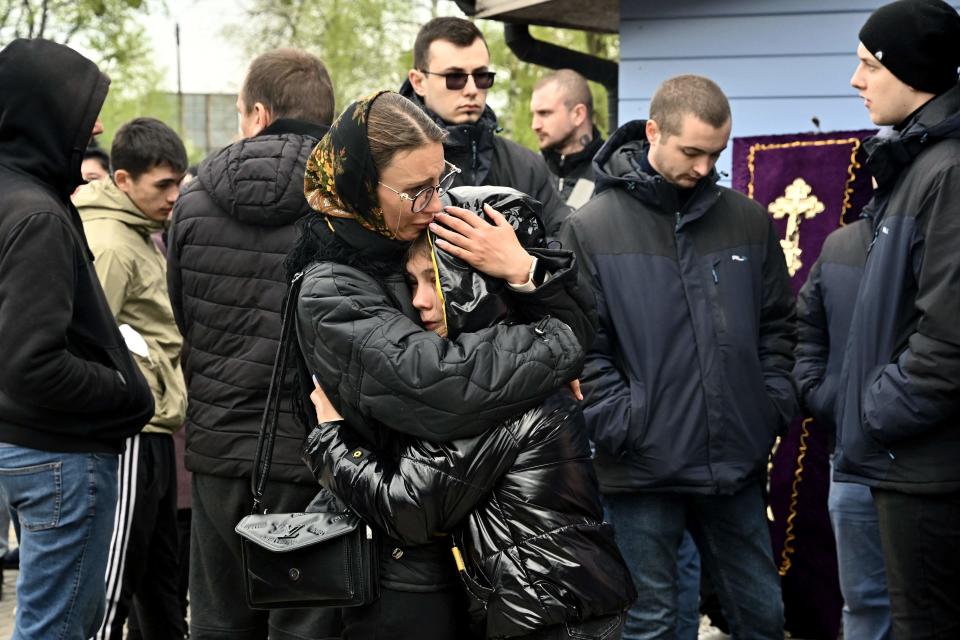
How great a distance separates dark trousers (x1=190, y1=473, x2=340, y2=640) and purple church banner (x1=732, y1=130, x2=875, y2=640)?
87.6 inches

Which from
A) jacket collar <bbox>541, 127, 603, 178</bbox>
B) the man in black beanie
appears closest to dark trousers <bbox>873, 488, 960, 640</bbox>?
the man in black beanie

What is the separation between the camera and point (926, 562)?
11.4 feet

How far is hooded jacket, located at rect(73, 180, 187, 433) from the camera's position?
4582mm

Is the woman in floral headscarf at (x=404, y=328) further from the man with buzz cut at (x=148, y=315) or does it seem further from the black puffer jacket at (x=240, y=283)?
the man with buzz cut at (x=148, y=315)

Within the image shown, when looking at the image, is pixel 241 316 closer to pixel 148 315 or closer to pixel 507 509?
pixel 148 315

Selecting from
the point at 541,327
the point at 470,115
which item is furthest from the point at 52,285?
the point at 470,115

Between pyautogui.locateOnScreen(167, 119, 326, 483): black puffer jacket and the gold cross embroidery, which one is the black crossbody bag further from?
the gold cross embroidery

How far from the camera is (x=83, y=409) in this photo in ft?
11.3

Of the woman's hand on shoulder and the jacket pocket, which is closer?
the woman's hand on shoulder

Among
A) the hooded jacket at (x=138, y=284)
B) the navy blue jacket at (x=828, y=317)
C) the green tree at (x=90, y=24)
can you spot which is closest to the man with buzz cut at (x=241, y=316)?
the hooded jacket at (x=138, y=284)

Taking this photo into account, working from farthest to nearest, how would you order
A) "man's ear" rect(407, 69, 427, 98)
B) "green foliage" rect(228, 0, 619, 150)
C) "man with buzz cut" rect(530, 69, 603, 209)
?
"green foliage" rect(228, 0, 619, 150), "man with buzz cut" rect(530, 69, 603, 209), "man's ear" rect(407, 69, 427, 98)

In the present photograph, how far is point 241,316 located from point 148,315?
955 millimetres

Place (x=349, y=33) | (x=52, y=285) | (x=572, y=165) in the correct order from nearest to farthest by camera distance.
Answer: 1. (x=52, y=285)
2. (x=572, y=165)
3. (x=349, y=33)

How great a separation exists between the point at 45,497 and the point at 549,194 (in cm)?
215
